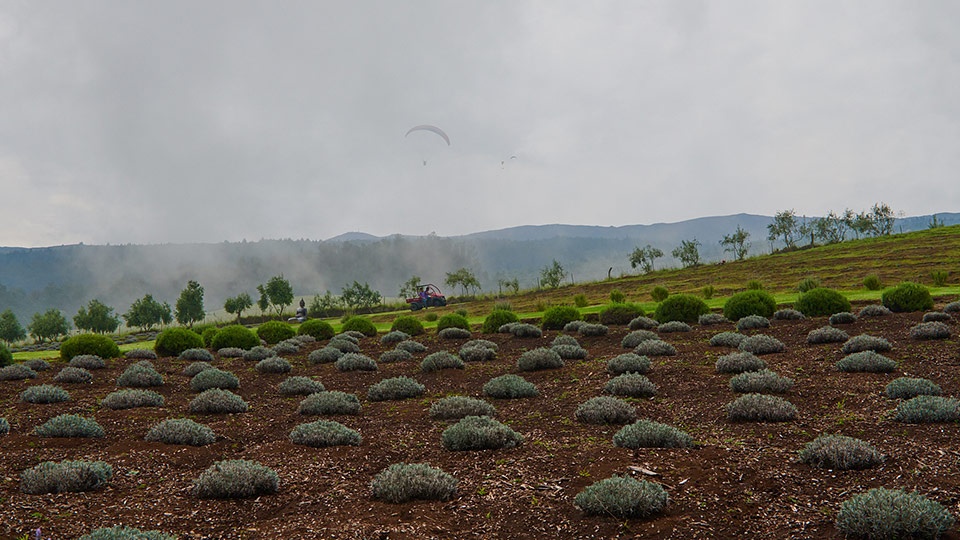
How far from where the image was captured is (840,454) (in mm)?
6250

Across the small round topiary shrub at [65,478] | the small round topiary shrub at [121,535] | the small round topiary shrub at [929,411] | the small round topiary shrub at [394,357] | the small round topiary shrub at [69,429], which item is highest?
the small round topiary shrub at [69,429]

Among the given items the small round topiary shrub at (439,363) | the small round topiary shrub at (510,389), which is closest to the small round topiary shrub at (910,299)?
the small round topiary shrub at (439,363)

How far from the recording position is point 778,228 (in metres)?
106

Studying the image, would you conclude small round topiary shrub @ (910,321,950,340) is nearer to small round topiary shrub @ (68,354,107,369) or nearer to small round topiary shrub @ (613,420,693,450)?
small round topiary shrub @ (613,420,693,450)

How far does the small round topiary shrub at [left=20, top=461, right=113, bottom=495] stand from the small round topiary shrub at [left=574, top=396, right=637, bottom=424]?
6.37m

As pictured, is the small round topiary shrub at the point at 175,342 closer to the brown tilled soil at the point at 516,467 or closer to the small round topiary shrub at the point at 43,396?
the brown tilled soil at the point at 516,467

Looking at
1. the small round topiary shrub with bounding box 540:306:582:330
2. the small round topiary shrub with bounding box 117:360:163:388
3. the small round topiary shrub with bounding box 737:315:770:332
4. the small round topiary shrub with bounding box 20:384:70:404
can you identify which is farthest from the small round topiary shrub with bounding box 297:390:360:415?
the small round topiary shrub with bounding box 540:306:582:330

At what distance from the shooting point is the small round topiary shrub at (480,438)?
294 inches

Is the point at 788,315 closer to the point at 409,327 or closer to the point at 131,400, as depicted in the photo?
the point at 409,327

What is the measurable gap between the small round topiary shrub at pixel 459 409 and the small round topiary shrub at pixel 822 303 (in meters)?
16.4

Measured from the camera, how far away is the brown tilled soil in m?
5.12

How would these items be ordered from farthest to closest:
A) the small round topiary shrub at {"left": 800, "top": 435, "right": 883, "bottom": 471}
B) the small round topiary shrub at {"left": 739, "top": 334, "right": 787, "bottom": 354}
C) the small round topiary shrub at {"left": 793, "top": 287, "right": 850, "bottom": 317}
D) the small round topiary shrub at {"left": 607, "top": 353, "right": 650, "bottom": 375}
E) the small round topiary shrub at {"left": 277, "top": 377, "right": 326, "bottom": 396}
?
the small round topiary shrub at {"left": 793, "top": 287, "right": 850, "bottom": 317}, the small round topiary shrub at {"left": 739, "top": 334, "right": 787, "bottom": 354}, the small round topiary shrub at {"left": 607, "top": 353, "right": 650, "bottom": 375}, the small round topiary shrub at {"left": 277, "top": 377, "right": 326, "bottom": 396}, the small round topiary shrub at {"left": 800, "top": 435, "right": 883, "bottom": 471}

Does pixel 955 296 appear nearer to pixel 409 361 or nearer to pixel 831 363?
pixel 831 363

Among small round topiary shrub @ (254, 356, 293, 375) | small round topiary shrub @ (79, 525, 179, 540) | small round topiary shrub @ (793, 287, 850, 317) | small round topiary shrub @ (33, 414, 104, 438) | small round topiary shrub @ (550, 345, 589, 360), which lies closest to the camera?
small round topiary shrub @ (79, 525, 179, 540)
